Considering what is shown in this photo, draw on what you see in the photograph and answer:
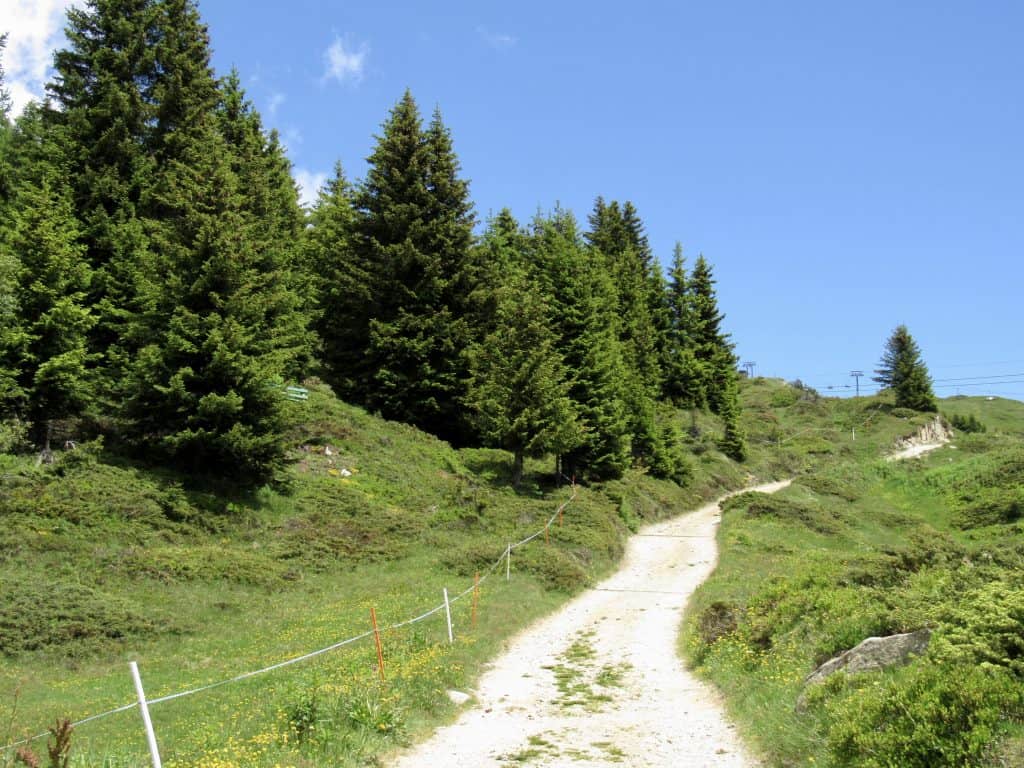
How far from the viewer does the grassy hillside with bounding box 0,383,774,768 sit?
10.0 metres

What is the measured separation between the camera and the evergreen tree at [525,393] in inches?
1297

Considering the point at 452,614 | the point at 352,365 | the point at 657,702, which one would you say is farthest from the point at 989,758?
the point at 352,365

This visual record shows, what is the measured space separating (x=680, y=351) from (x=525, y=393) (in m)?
35.2

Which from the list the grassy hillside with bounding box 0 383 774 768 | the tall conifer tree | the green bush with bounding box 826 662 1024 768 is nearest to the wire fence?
the grassy hillside with bounding box 0 383 774 768

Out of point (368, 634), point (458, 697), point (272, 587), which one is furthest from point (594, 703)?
point (272, 587)

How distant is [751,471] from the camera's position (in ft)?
206

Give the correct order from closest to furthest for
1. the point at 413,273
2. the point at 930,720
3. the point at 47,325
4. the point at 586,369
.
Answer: the point at 930,720 < the point at 47,325 < the point at 586,369 < the point at 413,273

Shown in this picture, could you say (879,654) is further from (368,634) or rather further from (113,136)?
(113,136)

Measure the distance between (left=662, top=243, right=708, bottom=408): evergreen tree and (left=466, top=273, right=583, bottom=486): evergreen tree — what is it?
1206 inches

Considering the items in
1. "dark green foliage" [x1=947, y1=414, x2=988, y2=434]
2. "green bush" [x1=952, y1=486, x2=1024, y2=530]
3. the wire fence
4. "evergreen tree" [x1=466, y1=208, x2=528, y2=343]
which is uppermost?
"evergreen tree" [x1=466, y1=208, x2=528, y2=343]

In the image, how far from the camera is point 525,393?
33.4 meters

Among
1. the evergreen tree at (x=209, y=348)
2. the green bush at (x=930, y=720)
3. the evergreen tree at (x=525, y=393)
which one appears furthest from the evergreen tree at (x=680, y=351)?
the green bush at (x=930, y=720)

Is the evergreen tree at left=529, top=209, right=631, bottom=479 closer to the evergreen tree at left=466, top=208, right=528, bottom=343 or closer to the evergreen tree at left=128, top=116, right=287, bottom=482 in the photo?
the evergreen tree at left=466, top=208, right=528, bottom=343

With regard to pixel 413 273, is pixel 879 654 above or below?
below
